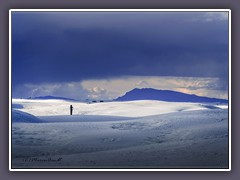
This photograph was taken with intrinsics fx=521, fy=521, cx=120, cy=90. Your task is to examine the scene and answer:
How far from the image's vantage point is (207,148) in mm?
4926

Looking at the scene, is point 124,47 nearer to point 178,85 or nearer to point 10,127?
point 178,85

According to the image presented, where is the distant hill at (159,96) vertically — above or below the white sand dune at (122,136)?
above

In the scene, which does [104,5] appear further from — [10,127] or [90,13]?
[10,127]

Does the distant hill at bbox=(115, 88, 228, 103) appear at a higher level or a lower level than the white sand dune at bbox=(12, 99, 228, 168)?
higher

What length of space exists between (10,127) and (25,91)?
0.37 meters

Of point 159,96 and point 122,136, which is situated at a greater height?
point 159,96

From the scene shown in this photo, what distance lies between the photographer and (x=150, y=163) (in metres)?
4.90

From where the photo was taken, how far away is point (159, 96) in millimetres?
4992

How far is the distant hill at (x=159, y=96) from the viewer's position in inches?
196

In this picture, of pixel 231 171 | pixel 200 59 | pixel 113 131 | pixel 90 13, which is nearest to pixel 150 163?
pixel 113 131

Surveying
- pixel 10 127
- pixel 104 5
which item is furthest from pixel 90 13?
pixel 10 127

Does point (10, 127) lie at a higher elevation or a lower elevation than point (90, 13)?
lower

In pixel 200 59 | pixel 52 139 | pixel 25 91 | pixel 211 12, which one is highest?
pixel 211 12

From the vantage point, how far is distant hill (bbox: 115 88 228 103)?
16.3 ft
